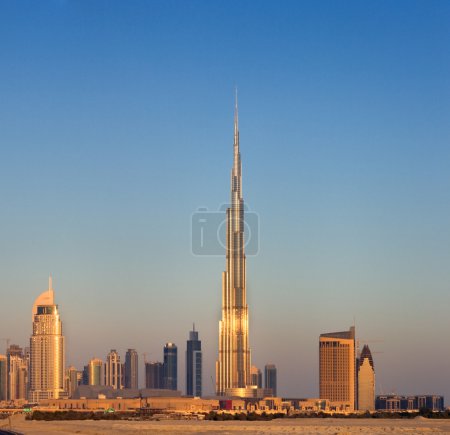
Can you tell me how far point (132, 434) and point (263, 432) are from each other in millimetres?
16633

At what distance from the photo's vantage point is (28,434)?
421 ft

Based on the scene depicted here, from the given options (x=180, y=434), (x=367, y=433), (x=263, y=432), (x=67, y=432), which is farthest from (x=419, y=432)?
(x=67, y=432)

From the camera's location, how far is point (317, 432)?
127312 millimetres

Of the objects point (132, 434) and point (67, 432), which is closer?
point (132, 434)

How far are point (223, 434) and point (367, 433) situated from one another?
15.7m

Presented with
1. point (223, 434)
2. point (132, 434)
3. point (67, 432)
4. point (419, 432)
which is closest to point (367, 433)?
point (419, 432)

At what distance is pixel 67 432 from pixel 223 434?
825 inches

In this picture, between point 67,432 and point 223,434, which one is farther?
point 67,432

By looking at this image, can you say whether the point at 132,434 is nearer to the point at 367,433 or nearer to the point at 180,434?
the point at 180,434

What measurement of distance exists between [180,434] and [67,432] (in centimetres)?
1511

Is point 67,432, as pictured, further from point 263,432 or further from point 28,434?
point 263,432

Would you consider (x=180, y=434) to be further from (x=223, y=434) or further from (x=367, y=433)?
(x=367, y=433)

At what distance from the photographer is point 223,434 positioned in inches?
4938

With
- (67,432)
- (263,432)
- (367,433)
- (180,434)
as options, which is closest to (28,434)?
(67,432)
